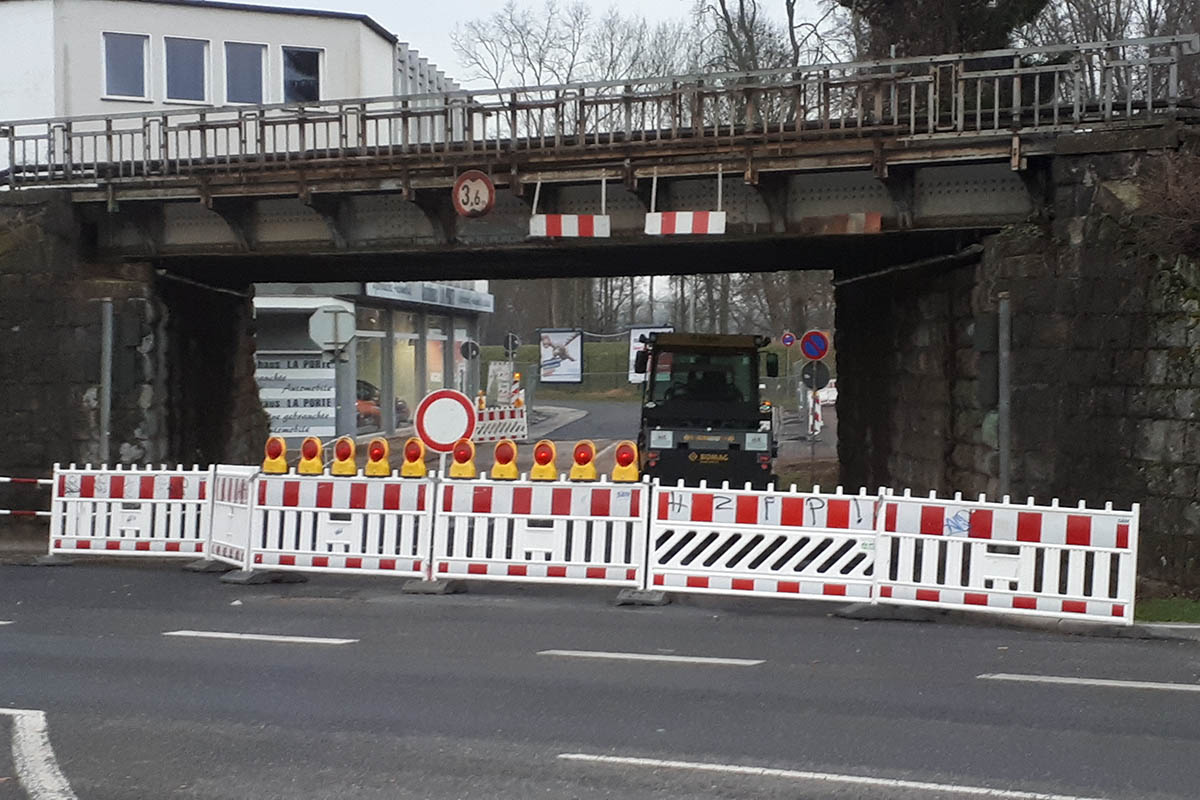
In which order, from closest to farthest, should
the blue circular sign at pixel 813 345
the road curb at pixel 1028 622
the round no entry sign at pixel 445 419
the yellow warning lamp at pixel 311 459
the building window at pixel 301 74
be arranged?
1. the road curb at pixel 1028 622
2. the yellow warning lamp at pixel 311 459
3. the round no entry sign at pixel 445 419
4. the blue circular sign at pixel 813 345
5. the building window at pixel 301 74

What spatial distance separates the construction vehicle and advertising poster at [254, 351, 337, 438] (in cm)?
1408

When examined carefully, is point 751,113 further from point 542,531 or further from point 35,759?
point 35,759

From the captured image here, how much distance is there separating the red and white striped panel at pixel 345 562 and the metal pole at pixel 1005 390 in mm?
5932

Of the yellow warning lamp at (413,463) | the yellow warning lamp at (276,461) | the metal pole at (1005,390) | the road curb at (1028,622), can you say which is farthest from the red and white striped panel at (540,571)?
the metal pole at (1005,390)

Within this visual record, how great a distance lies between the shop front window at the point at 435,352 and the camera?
42.6 metres

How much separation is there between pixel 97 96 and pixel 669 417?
1669 cm

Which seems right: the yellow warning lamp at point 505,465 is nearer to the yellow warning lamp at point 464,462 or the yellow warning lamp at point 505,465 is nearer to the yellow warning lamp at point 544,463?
the yellow warning lamp at point 544,463

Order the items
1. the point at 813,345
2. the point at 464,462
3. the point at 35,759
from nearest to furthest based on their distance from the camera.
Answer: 1. the point at 35,759
2. the point at 464,462
3. the point at 813,345

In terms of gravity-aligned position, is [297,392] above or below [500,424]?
above

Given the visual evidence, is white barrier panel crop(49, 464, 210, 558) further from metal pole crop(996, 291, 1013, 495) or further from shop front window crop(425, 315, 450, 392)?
shop front window crop(425, 315, 450, 392)

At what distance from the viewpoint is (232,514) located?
13.5 metres

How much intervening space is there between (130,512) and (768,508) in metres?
6.92

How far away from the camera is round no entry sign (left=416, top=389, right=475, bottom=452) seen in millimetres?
13352

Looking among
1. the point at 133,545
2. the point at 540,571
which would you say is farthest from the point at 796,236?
the point at 133,545
